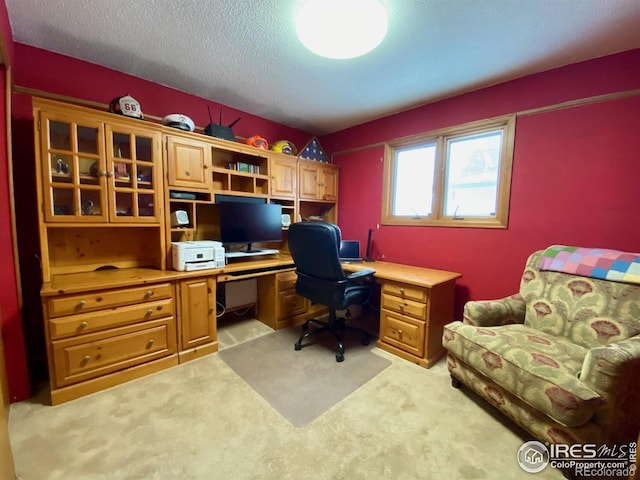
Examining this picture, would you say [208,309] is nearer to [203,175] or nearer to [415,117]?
[203,175]

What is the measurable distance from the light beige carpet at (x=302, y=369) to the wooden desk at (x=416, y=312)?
233 mm

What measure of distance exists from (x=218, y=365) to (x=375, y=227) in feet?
7.39

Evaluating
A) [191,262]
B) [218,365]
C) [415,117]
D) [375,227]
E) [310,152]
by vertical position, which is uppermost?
[415,117]

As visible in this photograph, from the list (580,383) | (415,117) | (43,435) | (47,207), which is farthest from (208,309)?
(415,117)

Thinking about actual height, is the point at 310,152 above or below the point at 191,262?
above

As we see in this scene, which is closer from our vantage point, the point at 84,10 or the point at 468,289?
the point at 84,10

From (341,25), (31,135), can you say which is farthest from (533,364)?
(31,135)

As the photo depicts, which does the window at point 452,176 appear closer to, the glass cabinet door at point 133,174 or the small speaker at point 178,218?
the small speaker at point 178,218

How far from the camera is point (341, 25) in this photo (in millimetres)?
1432

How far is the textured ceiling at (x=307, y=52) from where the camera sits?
151 cm

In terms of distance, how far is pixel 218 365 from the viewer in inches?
84.4

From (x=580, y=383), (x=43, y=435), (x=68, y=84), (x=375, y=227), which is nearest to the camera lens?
(x=580, y=383)

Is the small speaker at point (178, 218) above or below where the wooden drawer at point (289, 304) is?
above

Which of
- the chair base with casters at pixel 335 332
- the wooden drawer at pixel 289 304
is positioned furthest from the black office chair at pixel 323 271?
the wooden drawer at pixel 289 304
